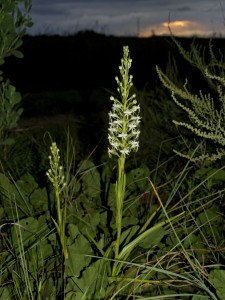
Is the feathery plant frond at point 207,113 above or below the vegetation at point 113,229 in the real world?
above

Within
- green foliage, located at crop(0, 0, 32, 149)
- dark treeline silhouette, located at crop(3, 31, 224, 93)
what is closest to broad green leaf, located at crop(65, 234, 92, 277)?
green foliage, located at crop(0, 0, 32, 149)

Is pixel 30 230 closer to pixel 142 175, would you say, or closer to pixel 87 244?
pixel 87 244

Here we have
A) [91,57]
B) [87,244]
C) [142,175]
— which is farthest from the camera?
[91,57]

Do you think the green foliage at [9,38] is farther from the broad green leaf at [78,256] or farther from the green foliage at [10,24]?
the broad green leaf at [78,256]

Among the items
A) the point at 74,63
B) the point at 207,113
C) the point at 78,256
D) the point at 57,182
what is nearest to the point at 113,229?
the point at 78,256

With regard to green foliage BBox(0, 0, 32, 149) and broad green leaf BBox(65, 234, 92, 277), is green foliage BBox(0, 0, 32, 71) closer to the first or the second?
green foliage BBox(0, 0, 32, 149)

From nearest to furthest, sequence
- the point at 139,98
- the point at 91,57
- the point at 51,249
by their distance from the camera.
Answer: the point at 51,249, the point at 139,98, the point at 91,57

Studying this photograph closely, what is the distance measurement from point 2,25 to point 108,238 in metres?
1.87

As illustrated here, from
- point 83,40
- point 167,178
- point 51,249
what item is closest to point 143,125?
point 167,178

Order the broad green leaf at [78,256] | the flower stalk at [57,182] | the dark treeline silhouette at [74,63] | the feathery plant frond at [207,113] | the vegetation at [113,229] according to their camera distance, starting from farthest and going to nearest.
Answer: the dark treeline silhouette at [74,63]
the feathery plant frond at [207,113]
the broad green leaf at [78,256]
the vegetation at [113,229]
the flower stalk at [57,182]

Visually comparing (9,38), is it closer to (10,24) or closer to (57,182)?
(10,24)

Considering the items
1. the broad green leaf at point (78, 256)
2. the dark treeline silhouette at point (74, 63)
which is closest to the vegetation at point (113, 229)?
the broad green leaf at point (78, 256)

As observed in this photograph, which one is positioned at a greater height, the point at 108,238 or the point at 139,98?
the point at 139,98

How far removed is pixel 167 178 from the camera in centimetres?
413
